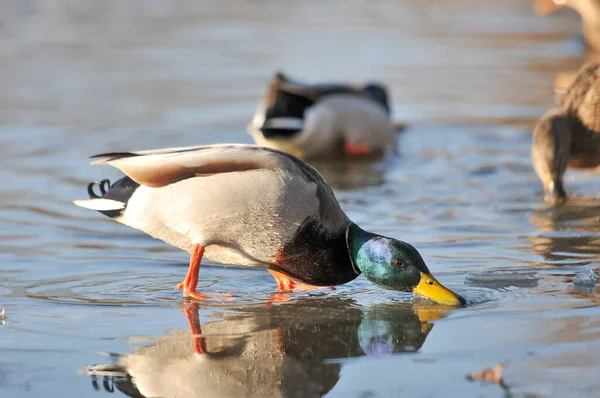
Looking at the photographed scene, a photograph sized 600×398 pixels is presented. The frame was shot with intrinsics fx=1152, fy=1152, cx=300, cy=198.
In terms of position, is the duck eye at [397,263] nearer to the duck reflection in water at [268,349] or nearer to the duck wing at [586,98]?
the duck reflection in water at [268,349]

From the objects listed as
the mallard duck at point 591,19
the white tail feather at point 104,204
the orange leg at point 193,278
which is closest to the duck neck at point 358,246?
the orange leg at point 193,278

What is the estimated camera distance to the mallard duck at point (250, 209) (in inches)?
188

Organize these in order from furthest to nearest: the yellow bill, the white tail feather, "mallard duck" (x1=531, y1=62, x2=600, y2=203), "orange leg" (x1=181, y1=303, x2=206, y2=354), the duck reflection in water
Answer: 1. "mallard duck" (x1=531, y1=62, x2=600, y2=203)
2. the white tail feather
3. the yellow bill
4. "orange leg" (x1=181, y1=303, x2=206, y2=354)
5. the duck reflection in water

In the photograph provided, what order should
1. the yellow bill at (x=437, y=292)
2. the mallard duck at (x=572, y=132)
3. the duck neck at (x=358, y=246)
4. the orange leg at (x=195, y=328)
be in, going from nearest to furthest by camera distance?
the orange leg at (x=195, y=328)
the yellow bill at (x=437, y=292)
the duck neck at (x=358, y=246)
the mallard duck at (x=572, y=132)

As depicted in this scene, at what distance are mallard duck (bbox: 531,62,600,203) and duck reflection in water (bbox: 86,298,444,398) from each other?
2.75 metres

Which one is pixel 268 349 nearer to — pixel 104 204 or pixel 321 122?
pixel 104 204

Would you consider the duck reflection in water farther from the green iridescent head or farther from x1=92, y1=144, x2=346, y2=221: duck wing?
x1=92, y1=144, x2=346, y2=221: duck wing

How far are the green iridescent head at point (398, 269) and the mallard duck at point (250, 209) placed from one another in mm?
17

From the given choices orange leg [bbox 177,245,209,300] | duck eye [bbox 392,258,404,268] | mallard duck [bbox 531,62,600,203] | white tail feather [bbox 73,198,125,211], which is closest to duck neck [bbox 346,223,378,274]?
duck eye [bbox 392,258,404,268]

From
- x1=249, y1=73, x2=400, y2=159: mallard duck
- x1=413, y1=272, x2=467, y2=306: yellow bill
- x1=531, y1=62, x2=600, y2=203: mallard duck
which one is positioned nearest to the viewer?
x1=413, y1=272, x2=467, y2=306: yellow bill

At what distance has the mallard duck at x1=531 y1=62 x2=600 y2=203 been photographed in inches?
281

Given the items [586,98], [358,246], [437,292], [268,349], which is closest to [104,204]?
[358,246]

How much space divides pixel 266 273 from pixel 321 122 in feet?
11.2

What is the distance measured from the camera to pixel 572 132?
7.69 metres
